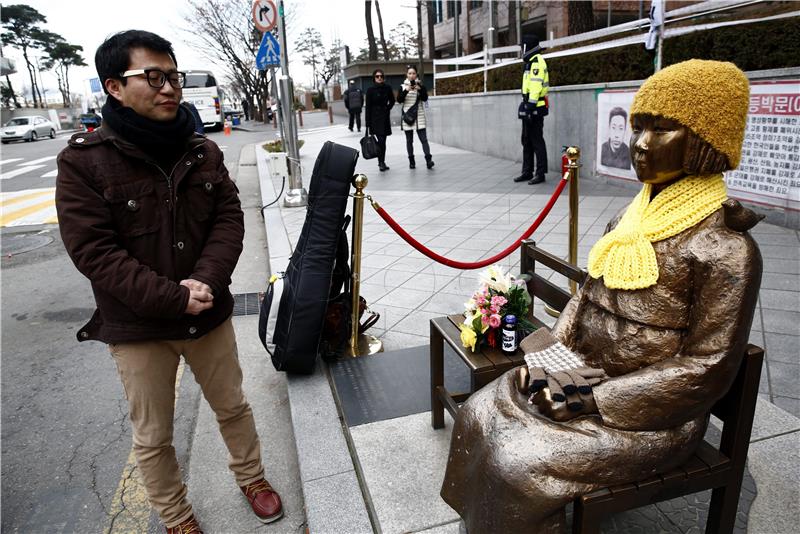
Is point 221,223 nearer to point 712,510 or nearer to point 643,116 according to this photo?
point 643,116

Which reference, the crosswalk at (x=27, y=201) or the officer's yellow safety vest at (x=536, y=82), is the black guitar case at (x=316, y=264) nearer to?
the officer's yellow safety vest at (x=536, y=82)

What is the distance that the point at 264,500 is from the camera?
263 cm

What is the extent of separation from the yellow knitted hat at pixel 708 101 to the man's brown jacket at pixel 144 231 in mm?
1732

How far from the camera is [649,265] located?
5.83 feet

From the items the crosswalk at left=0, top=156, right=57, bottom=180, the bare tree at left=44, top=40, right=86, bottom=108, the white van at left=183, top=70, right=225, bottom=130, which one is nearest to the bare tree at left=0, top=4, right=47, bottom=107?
the bare tree at left=44, top=40, right=86, bottom=108

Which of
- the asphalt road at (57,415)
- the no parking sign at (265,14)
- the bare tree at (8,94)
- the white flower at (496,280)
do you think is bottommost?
the asphalt road at (57,415)

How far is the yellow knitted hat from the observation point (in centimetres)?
165

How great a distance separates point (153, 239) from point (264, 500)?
4.38 feet

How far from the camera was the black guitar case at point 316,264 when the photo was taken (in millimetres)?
3441

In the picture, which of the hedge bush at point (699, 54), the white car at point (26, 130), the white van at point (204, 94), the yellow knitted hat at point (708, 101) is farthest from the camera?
the white car at point (26, 130)

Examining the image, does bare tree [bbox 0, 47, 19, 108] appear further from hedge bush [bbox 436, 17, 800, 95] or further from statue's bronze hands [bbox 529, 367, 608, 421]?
statue's bronze hands [bbox 529, 367, 608, 421]

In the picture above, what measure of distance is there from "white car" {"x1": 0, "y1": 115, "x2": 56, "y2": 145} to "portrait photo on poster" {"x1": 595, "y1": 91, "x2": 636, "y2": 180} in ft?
107

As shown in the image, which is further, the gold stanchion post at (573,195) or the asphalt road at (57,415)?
the gold stanchion post at (573,195)

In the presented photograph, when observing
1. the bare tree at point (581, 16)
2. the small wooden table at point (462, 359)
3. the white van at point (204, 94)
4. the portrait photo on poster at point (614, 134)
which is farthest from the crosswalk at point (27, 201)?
the bare tree at point (581, 16)
